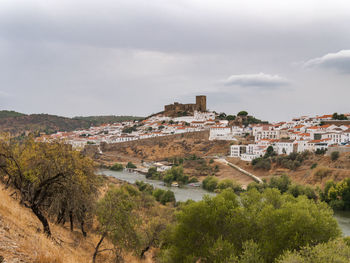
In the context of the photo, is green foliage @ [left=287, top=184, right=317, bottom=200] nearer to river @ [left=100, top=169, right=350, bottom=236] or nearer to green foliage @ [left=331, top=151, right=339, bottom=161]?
river @ [left=100, top=169, right=350, bottom=236]

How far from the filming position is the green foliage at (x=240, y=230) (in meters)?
9.51

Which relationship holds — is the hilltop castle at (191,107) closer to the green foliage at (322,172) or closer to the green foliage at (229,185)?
the green foliage at (229,185)

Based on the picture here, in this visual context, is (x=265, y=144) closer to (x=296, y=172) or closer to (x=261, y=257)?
(x=296, y=172)

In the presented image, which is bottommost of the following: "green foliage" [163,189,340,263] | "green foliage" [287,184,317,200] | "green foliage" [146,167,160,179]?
"green foliage" [146,167,160,179]

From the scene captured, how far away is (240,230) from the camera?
10586 millimetres

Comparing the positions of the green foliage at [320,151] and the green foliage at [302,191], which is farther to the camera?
the green foliage at [320,151]

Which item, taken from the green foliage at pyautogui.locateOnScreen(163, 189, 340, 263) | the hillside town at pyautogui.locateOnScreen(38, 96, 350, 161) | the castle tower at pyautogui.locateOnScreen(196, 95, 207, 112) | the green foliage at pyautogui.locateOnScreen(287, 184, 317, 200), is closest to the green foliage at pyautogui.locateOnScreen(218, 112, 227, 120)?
the hillside town at pyautogui.locateOnScreen(38, 96, 350, 161)

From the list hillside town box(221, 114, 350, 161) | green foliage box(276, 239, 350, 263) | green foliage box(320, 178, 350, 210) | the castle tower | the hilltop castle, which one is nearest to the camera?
green foliage box(276, 239, 350, 263)

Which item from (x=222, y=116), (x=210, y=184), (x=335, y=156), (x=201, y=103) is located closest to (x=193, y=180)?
(x=210, y=184)

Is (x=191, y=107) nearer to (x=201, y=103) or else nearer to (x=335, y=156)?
(x=201, y=103)

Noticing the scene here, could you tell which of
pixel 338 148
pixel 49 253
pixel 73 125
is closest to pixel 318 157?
Result: pixel 338 148

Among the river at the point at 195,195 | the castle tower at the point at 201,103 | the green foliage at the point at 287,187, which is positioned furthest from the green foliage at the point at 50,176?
the castle tower at the point at 201,103

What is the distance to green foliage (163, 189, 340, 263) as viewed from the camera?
31.2ft

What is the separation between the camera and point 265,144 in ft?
171
